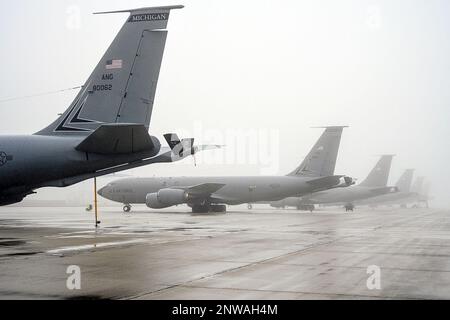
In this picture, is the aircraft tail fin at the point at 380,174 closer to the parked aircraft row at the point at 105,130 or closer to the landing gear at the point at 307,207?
the landing gear at the point at 307,207

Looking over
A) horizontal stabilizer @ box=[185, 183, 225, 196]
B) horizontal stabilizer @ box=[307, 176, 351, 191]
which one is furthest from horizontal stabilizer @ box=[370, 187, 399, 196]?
horizontal stabilizer @ box=[185, 183, 225, 196]

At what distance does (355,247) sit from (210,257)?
17.8 ft

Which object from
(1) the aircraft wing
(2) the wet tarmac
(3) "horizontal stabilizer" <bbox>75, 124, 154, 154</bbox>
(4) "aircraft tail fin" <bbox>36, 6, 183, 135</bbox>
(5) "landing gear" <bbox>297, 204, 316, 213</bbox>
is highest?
(4) "aircraft tail fin" <bbox>36, 6, 183, 135</bbox>

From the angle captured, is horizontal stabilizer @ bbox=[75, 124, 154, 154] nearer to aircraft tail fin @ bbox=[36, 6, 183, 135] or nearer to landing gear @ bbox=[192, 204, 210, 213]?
aircraft tail fin @ bbox=[36, 6, 183, 135]

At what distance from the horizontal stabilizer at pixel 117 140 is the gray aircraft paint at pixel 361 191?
166 ft

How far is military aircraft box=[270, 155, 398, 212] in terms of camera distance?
6769 cm

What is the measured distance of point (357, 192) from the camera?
224 ft

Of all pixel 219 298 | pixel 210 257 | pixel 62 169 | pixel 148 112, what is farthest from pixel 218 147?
pixel 219 298

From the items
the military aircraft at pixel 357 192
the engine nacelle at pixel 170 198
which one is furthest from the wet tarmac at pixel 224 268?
the military aircraft at pixel 357 192

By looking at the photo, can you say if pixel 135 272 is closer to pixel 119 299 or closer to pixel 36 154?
pixel 119 299

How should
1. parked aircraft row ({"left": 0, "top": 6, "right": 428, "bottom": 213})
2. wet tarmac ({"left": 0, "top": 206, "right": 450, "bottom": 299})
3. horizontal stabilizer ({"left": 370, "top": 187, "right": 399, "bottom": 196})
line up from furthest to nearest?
horizontal stabilizer ({"left": 370, "top": 187, "right": 399, "bottom": 196}) → parked aircraft row ({"left": 0, "top": 6, "right": 428, "bottom": 213}) → wet tarmac ({"left": 0, "top": 206, "right": 450, "bottom": 299})

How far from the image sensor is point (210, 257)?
43.0ft

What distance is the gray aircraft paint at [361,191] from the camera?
6769cm

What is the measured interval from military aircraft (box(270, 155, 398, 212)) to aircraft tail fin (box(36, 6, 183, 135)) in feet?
160
